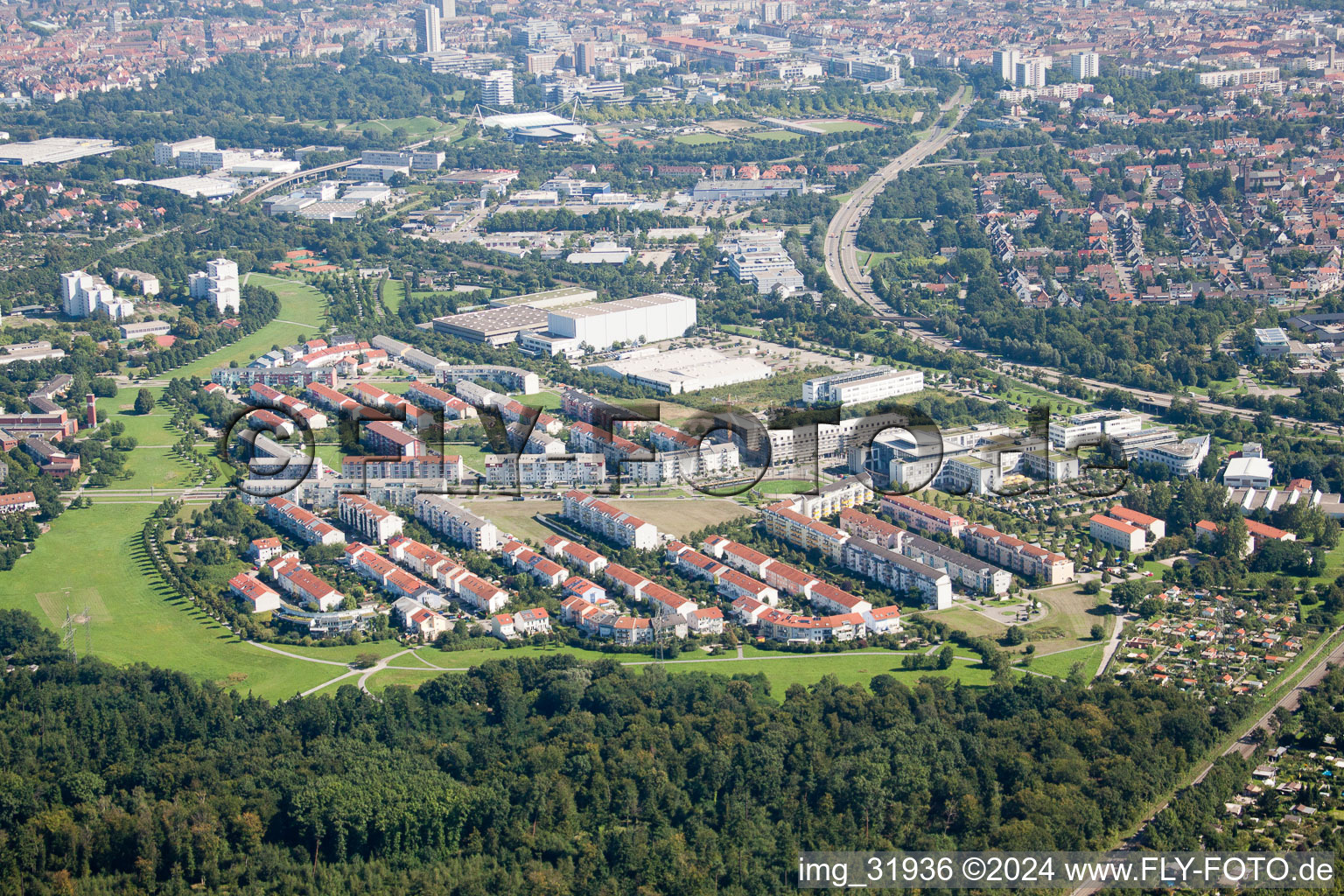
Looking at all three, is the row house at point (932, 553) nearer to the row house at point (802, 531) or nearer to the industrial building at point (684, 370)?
the row house at point (802, 531)

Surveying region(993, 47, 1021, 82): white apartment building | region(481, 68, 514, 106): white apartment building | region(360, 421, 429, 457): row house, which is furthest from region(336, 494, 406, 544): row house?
region(993, 47, 1021, 82): white apartment building

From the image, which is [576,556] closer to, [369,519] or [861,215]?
[369,519]

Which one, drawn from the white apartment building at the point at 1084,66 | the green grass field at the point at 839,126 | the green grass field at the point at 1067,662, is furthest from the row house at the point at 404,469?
the white apartment building at the point at 1084,66

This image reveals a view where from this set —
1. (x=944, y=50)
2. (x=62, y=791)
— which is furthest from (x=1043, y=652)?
(x=944, y=50)

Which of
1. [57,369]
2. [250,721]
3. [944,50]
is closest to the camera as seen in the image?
[250,721]

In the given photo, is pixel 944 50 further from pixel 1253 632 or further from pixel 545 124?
pixel 1253 632

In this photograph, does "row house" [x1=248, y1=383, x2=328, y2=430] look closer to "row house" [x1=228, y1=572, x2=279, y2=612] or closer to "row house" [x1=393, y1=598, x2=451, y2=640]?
"row house" [x1=228, y1=572, x2=279, y2=612]

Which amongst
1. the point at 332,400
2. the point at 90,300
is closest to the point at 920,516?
the point at 332,400
